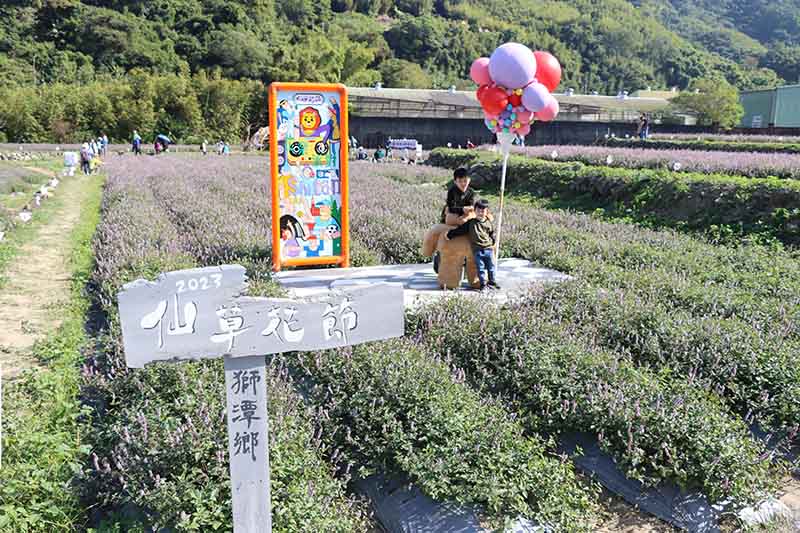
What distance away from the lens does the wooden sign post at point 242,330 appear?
7.95 ft

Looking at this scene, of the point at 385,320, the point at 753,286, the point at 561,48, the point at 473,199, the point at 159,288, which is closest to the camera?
the point at 159,288

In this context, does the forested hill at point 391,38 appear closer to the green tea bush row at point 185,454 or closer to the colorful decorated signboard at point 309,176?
the colorful decorated signboard at point 309,176

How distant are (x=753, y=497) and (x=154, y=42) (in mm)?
72890

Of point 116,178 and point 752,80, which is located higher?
point 752,80

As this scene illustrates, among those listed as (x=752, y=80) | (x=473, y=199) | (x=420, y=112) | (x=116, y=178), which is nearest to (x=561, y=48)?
(x=752, y=80)

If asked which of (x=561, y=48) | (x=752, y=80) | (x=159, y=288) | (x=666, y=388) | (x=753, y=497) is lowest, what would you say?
(x=753, y=497)

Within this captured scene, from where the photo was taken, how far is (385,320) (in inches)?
111

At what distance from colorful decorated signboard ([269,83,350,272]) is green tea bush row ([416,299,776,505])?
314 centimetres

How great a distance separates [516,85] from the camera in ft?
23.3

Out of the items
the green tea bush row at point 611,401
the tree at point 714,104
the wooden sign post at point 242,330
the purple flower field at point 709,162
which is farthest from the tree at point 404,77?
the wooden sign post at point 242,330

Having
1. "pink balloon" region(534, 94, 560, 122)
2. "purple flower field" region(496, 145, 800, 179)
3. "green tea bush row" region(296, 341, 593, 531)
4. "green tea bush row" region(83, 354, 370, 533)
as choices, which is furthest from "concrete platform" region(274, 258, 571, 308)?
"purple flower field" region(496, 145, 800, 179)

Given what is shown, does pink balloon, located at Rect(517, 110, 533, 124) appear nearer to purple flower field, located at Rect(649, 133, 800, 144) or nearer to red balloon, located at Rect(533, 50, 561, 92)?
red balloon, located at Rect(533, 50, 561, 92)

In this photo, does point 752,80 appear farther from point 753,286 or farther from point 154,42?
point 753,286

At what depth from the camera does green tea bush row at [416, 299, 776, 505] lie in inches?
136
